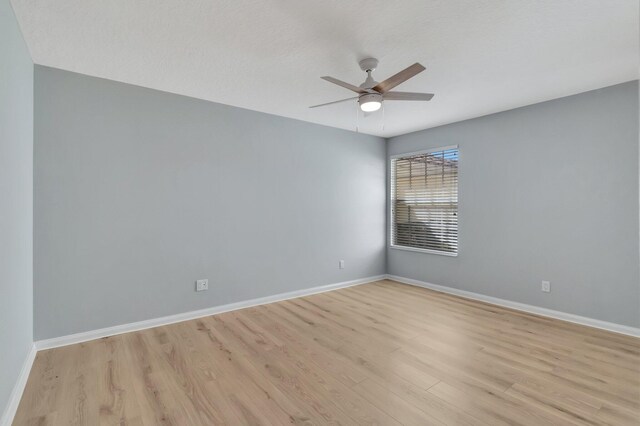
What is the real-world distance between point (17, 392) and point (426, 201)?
4879 mm

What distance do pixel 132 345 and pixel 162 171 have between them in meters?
1.74

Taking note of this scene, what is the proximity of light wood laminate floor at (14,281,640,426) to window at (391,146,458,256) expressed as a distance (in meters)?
1.52

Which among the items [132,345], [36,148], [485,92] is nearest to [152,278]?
[132,345]

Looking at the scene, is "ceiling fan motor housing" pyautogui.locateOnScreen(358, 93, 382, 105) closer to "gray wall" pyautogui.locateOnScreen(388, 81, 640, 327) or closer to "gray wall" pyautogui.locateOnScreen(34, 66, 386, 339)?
"gray wall" pyautogui.locateOnScreen(34, 66, 386, 339)

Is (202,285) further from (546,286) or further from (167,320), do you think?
(546,286)

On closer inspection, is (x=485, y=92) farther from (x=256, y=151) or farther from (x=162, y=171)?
(x=162, y=171)

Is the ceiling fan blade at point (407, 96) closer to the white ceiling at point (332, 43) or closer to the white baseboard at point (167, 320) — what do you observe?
the white ceiling at point (332, 43)

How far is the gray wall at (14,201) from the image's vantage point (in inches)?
67.2

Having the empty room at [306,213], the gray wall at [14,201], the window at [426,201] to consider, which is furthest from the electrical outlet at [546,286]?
the gray wall at [14,201]

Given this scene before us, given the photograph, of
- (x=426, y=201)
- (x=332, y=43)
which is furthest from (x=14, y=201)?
(x=426, y=201)

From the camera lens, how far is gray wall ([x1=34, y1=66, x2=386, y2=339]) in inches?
107

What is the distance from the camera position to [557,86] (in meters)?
3.10

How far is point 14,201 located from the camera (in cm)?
197

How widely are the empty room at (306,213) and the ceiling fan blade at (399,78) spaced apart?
0.02m
